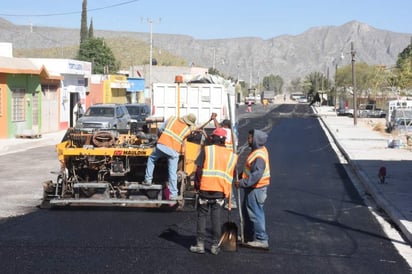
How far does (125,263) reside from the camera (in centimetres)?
861

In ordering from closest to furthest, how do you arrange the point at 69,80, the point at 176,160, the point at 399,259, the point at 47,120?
the point at 399,259
the point at 176,160
the point at 47,120
the point at 69,80

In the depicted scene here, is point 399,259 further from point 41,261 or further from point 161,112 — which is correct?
point 161,112

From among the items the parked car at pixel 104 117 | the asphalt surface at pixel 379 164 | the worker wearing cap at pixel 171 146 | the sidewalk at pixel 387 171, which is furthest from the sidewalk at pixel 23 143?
the worker wearing cap at pixel 171 146

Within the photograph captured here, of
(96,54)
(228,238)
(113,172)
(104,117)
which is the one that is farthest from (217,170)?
(96,54)

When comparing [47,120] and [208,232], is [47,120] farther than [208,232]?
Yes

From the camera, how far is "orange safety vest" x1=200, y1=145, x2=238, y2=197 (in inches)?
358

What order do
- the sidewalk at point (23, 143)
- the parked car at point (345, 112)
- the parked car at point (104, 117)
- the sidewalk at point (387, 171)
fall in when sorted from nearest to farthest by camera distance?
1. the sidewalk at point (387, 171)
2. the sidewalk at point (23, 143)
3. the parked car at point (104, 117)
4. the parked car at point (345, 112)

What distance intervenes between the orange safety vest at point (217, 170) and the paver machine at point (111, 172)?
9.64 ft

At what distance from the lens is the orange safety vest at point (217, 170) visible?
29.8 ft

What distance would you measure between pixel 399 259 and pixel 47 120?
2989 centimetres

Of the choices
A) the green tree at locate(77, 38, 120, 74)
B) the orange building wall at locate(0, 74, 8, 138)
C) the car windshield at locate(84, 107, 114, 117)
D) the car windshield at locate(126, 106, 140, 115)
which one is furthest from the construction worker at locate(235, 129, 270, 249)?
the green tree at locate(77, 38, 120, 74)

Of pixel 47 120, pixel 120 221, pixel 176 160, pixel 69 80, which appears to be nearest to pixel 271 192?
pixel 176 160

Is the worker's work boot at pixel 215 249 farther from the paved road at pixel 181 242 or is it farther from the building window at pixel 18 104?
the building window at pixel 18 104

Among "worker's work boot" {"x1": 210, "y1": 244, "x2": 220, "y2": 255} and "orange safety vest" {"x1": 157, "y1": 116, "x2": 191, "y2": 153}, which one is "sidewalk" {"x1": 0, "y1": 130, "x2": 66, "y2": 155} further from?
"worker's work boot" {"x1": 210, "y1": 244, "x2": 220, "y2": 255}
